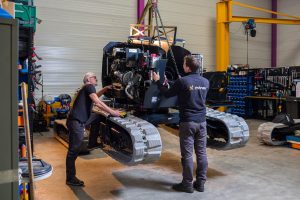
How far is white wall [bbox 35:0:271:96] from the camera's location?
10.8m

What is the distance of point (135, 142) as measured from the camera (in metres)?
4.20

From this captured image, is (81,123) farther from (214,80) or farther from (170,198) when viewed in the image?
(214,80)

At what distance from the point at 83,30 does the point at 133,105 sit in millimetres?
6911

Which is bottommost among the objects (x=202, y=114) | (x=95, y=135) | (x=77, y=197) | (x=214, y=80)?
(x=77, y=197)

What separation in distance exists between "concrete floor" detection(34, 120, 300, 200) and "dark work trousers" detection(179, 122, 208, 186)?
0.82ft

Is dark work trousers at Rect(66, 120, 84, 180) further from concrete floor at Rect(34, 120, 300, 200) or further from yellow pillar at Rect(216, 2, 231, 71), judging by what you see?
yellow pillar at Rect(216, 2, 231, 71)

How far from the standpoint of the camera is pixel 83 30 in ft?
37.6

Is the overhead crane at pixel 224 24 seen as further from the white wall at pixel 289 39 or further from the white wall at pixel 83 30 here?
the white wall at pixel 289 39

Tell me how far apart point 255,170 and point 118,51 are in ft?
10.3

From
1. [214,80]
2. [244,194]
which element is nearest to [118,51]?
[244,194]

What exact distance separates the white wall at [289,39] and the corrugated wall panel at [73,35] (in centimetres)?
853

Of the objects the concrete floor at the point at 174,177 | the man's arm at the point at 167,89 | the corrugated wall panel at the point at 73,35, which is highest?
the corrugated wall panel at the point at 73,35

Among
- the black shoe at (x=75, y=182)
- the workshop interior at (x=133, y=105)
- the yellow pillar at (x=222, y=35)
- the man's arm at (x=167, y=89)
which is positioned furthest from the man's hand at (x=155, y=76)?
the yellow pillar at (x=222, y=35)

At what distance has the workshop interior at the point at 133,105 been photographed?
3.44 meters
